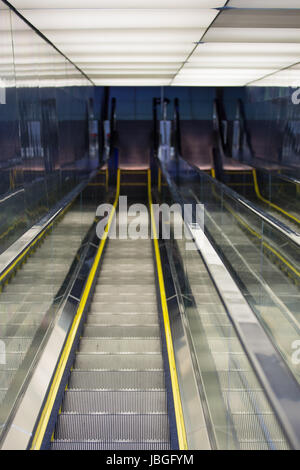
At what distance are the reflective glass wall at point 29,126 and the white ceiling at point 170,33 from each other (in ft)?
0.72

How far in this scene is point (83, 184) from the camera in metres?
6.60

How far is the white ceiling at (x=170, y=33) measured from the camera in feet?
13.4

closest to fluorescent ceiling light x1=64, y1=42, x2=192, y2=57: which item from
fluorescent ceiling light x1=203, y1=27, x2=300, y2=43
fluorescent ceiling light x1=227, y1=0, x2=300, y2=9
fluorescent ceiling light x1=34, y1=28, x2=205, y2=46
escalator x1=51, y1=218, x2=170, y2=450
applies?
fluorescent ceiling light x1=34, y1=28, x2=205, y2=46

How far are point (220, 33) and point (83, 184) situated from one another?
271 centimetres

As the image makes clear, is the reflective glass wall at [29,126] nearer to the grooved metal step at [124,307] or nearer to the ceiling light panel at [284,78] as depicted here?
the grooved metal step at [124,307]

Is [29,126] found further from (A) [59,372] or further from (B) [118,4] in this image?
(A) [59,372]

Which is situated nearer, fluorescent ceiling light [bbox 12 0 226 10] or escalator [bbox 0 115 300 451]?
escalator [bbox 0 115 300 451]

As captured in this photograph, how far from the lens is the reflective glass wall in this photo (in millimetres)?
4995

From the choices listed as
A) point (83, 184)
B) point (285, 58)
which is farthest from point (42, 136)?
point (285, 58)

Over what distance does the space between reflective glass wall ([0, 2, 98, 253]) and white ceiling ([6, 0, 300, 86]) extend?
221 mm

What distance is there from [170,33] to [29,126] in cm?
208

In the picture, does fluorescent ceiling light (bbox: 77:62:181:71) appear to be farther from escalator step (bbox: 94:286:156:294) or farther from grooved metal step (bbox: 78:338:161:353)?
grooved metal step (bbox: 78:338:161:353)

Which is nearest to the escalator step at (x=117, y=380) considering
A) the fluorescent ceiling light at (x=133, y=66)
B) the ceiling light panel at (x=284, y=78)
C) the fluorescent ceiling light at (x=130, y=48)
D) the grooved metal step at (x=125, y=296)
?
the grooved metal step at (x=125, y=296)

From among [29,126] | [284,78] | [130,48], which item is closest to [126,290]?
[29,126]
